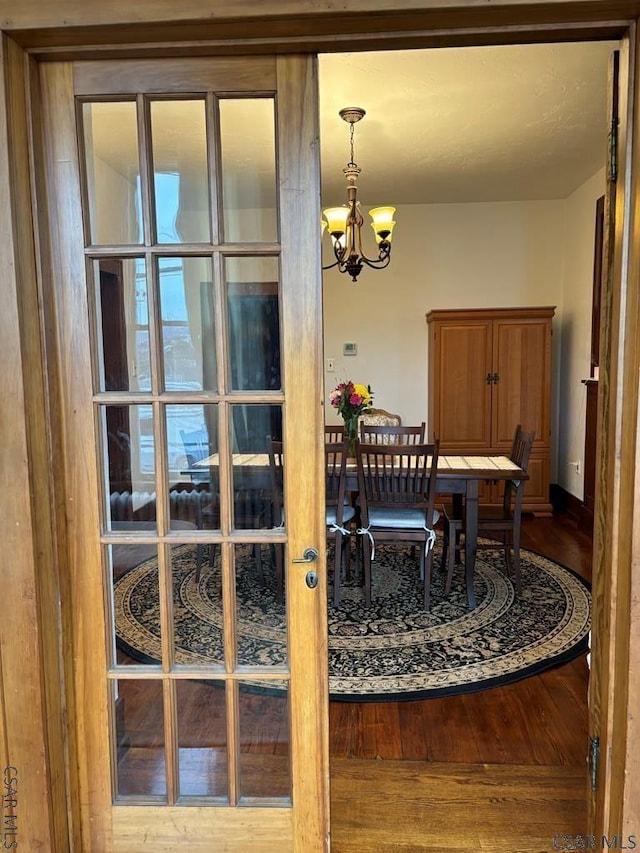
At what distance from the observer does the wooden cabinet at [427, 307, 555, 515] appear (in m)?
4.70

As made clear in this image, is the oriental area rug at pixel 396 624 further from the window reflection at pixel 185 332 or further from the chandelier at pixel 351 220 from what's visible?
the chandelier at pixel 351 220

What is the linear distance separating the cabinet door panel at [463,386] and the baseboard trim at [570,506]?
3.09ft

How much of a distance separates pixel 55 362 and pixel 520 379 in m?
4.17

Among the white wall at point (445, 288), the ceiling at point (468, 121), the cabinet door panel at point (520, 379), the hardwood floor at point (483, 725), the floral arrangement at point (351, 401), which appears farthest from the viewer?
the white wall at point (445, 288)

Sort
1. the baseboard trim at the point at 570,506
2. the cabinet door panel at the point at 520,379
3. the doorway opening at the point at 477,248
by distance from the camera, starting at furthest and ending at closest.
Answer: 1. the cabinet door panel at the point at 520,379
2. the baseboard trim at the point at 570,506
3. the doorway opening at the point at 477,248

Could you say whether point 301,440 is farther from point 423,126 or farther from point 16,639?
point 423,126

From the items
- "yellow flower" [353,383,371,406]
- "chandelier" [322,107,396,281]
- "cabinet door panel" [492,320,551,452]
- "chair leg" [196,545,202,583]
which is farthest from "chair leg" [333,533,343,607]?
"cabinet door panel" [492,320,551,452]

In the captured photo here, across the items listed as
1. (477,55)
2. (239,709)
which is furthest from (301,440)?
(477,55)

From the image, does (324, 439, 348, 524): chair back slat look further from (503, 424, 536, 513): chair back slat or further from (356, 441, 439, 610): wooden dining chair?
(503, 424, 536, 513): chair back slat

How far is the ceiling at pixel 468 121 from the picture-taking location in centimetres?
264

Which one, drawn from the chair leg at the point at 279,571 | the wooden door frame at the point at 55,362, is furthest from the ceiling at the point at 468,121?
the chair leg at the point at 279,571

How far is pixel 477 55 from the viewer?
8.48ft

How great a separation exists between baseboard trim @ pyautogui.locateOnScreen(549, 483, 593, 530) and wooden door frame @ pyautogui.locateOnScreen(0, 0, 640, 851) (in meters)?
3.43

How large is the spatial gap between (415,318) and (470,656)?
3462 millimetres
